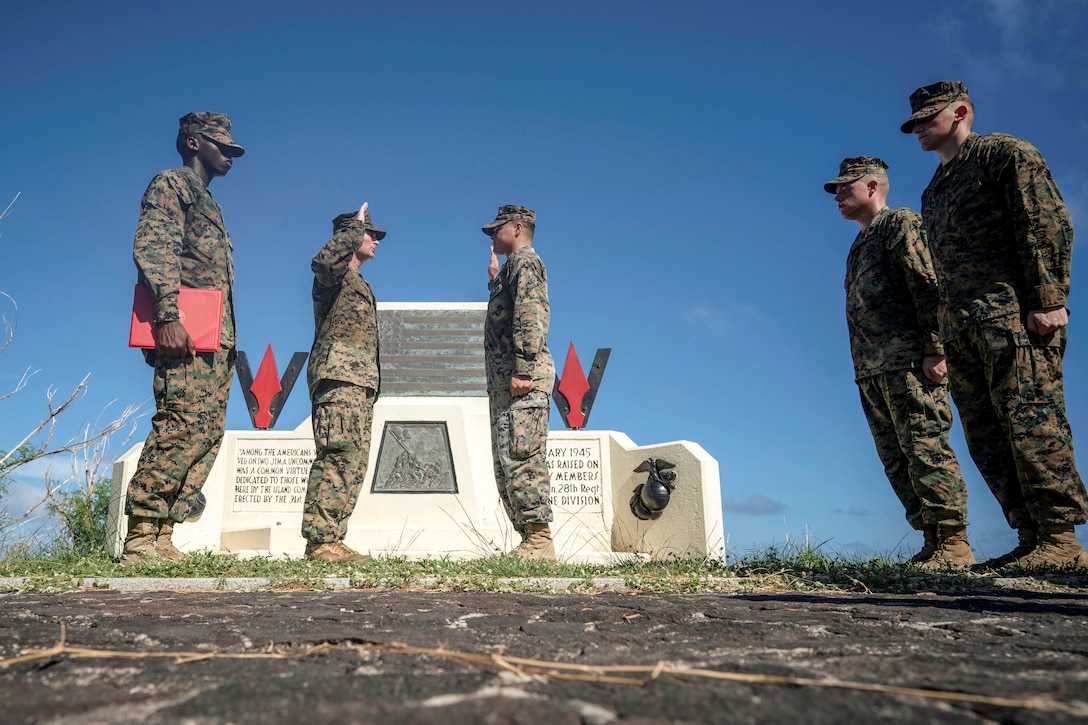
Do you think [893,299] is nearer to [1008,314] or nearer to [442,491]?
[1008,314]

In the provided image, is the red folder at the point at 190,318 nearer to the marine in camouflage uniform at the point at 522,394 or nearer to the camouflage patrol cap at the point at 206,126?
the camouflage patrol cap at the point at 206,126

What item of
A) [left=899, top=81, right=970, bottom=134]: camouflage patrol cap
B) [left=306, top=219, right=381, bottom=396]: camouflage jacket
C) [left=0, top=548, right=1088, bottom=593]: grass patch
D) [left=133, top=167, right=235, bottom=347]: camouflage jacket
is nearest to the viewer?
[left=0, top=548, right=1088, bottom=593]: grass patch

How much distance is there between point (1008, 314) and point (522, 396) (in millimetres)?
2719

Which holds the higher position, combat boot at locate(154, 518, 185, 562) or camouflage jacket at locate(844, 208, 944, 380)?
camouflage jacket at locate(844, 208, 944, 380)

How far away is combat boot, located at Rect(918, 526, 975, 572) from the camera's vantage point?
404cm

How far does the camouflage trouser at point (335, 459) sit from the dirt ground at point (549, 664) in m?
2.41

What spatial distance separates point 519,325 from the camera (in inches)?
193

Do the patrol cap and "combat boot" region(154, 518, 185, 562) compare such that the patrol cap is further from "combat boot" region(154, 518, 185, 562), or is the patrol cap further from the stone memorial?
the stone memorial

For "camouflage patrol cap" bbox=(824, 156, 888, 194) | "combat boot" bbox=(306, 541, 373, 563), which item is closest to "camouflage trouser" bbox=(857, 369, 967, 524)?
"camouflage patrol cap" bbox=(824, 156, 888, 194)

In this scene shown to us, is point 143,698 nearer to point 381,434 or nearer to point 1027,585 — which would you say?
point 1027,585

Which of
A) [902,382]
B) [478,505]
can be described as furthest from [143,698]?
[478,505]

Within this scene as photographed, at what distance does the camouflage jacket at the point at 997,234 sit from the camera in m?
3.55

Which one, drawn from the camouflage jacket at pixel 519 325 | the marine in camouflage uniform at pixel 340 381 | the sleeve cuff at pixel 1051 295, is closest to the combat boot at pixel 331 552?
the marine in camouflage uniform at pixel 340 381

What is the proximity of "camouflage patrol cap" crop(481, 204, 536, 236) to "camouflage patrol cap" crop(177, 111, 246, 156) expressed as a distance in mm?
1852
